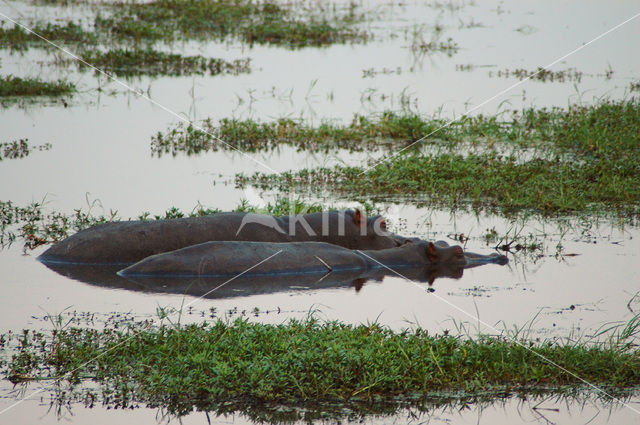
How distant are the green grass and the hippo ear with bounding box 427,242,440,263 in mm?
11062

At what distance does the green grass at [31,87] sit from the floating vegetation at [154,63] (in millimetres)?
1783

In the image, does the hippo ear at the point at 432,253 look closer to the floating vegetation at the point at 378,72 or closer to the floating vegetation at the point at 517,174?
the floating vegetation at the point at 517,174

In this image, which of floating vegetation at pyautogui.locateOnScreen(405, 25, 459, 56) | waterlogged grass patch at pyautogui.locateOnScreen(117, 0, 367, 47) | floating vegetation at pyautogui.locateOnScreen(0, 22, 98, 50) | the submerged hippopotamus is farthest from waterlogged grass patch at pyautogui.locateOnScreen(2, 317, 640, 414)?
floating vegetation at pyautogui.locateOnScreen(405, 25, 459, 56)

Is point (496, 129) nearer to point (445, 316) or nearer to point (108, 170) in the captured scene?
point (108, 170)

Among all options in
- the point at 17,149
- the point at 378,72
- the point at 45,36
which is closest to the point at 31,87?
the point at 17,149

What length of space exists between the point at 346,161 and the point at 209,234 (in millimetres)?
4671

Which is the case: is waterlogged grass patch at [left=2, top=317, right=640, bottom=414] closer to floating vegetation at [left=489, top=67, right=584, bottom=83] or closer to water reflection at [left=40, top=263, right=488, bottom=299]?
water reflection at [left=40, top=263, right=488, bottom=299]

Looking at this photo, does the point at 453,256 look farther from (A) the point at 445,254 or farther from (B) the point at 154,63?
(B) the point at 154,63

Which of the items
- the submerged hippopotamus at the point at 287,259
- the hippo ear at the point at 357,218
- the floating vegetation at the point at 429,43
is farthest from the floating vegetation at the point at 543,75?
the submerged hippopotamus at the point at 287,259

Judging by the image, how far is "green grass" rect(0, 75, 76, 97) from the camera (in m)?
18.4

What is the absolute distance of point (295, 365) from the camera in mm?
6871

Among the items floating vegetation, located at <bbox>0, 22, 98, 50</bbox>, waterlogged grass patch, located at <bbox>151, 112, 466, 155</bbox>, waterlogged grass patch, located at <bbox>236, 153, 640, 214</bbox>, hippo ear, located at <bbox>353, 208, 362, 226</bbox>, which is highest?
floating vegetation, located at <bbox>0, 22, 98, 50</bbox>

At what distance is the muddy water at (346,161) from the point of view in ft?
27.9

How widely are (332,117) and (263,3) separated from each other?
1199 cm
